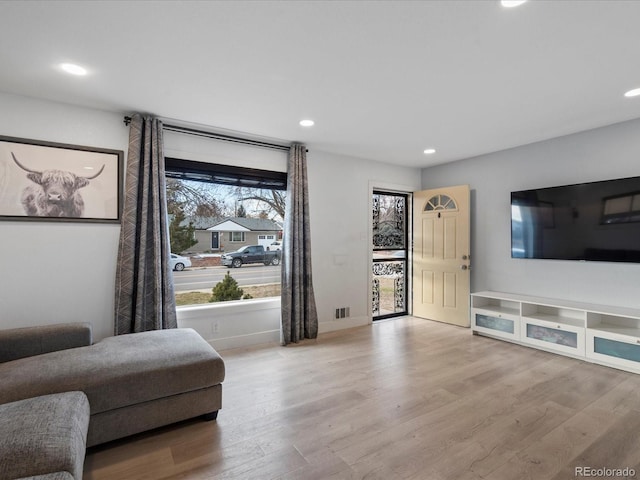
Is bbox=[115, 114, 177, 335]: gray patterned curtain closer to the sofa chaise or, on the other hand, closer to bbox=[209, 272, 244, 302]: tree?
the sofa chaise

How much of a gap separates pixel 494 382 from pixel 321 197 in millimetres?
2791

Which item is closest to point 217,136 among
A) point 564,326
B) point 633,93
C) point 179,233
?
point 179,233

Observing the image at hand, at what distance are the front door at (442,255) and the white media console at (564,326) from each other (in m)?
0.44

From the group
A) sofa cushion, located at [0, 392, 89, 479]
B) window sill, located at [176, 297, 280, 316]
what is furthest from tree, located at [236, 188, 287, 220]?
sofa cushion, located at [0, 392, 89, 479]

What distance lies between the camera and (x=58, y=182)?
2.80 meters

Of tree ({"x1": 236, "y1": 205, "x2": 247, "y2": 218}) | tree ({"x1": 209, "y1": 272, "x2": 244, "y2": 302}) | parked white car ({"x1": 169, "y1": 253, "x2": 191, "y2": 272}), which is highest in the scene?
tree ({"x1": 236, "y1": 205, "x2": 247, "y2": 218})

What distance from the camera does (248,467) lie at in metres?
1.74

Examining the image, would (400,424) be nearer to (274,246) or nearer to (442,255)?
(274,246)

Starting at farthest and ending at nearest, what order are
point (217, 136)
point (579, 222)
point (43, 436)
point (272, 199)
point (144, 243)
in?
point (272, 199), point (217, 136), point (579, 222), point (144, 243), point (43, 436)

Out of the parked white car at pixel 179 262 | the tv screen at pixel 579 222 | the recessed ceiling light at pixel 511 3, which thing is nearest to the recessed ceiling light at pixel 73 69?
the parked white car at pixel 179 262

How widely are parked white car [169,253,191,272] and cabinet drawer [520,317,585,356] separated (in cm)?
390

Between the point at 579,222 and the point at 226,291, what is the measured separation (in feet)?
13.2

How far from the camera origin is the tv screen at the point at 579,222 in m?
3.13

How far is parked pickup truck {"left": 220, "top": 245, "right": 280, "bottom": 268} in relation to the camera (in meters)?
3.83
